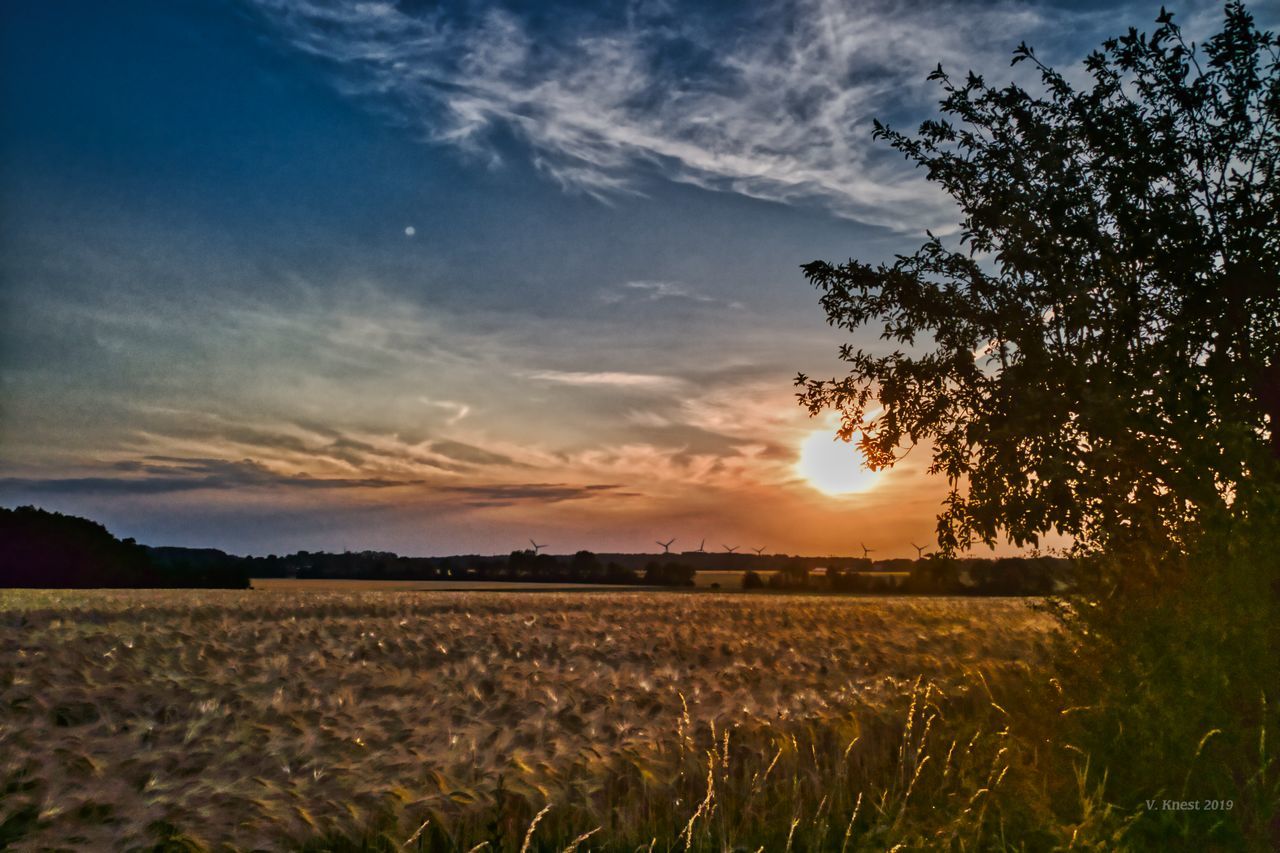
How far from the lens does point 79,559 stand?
58.1 metres

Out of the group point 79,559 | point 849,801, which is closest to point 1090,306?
point 849,801

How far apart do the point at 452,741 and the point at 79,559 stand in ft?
202

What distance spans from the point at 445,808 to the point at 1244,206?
13.5 m

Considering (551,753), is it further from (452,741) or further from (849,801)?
(849,801)

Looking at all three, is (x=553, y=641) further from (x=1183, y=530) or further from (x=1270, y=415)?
(x=1270, y=415)

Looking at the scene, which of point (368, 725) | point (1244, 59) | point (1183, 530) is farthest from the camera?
point (1244, 59)

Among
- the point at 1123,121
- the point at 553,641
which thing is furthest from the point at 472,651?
the point at 1123,121

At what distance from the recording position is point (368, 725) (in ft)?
23.2

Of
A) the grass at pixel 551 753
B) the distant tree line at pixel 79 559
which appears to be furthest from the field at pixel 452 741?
the distant tree line at pixel 79 559

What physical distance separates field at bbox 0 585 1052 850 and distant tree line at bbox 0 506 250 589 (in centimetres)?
4847

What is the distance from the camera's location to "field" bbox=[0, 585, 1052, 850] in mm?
5664

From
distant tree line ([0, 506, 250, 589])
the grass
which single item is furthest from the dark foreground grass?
distant tree line ([0, 506, 250, 589])

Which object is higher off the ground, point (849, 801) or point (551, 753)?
point (551, 753)

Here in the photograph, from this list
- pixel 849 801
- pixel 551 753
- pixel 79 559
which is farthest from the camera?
pixel 79 559
